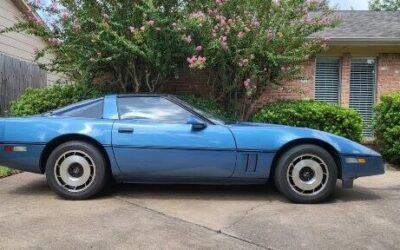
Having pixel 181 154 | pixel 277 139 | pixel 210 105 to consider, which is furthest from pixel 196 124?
pixel 210 105

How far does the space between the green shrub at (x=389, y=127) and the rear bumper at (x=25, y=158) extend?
19.9 ft

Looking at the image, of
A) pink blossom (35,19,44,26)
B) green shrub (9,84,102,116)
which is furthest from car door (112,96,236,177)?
pink blossom (35,19,44,26)

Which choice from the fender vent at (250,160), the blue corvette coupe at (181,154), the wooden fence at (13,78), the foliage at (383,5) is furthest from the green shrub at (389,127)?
the foliage at (383,5)

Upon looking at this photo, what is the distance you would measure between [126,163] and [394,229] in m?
2.97

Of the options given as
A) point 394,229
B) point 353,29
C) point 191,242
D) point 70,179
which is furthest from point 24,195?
point 353,29

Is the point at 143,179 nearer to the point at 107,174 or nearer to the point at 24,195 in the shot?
the point at 107,174

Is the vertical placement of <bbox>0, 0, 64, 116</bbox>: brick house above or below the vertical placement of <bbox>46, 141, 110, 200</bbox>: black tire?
above

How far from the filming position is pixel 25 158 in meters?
5.88

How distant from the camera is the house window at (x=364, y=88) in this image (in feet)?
36.5

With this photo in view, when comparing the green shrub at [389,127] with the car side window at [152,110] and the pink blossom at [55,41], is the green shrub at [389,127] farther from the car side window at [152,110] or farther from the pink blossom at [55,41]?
the pink blossom at [55,41]

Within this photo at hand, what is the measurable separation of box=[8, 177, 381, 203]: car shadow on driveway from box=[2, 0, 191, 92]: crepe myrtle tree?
2.89 metres

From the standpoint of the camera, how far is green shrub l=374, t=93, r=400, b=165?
8844mm

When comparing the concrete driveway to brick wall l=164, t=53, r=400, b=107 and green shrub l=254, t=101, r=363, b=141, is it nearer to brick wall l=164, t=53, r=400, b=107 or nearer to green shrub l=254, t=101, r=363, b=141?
green shrub l=254, t=101, r=363, b=141

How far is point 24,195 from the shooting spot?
6.07 meters
